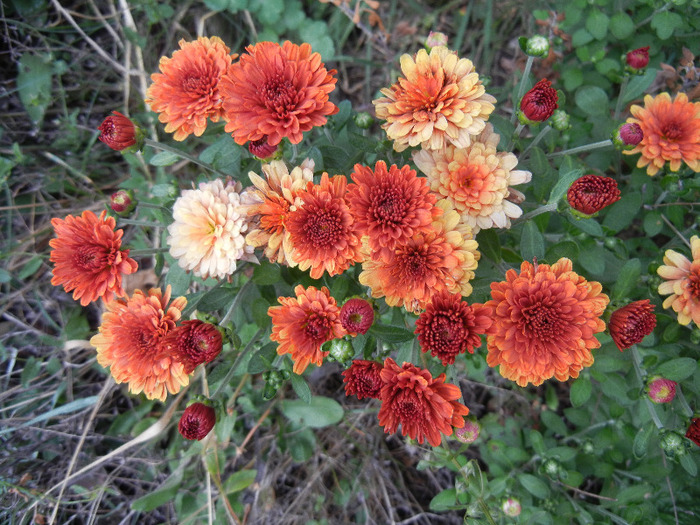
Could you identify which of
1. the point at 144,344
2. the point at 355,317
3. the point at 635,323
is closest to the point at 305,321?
the point at 355,317

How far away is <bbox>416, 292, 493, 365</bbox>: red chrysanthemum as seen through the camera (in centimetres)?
220

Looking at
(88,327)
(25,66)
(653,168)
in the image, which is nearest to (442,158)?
(653,168)

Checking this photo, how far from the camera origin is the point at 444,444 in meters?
2.76

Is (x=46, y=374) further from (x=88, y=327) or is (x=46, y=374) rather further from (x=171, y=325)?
(x=171, y=325)

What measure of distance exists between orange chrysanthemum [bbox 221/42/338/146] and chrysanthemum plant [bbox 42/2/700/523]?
1 cm

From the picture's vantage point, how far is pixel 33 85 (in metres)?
4.40

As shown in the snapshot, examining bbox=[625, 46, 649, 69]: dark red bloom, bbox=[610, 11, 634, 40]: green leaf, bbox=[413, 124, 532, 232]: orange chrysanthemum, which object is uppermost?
bbox=[610, 11, 634, 40]: green leaf

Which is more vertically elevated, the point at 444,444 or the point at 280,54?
the point at 280,54

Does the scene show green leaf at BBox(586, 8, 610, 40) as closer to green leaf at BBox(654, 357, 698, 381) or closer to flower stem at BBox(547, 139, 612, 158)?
flower stem at BBox(547, 139, 612, 158)

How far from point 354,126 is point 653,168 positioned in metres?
1.93

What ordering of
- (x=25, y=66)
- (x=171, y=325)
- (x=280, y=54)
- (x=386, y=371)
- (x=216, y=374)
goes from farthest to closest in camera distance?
(x=25, y=66), (x=216, y=374), (x=171, y=325), (x=280, y=54), (x=386, y=371)

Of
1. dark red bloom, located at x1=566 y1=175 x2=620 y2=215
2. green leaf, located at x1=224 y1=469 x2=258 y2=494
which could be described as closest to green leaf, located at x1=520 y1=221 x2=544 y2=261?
dark red bloom, located at x1=566 y1=175 x2=620 y2=215

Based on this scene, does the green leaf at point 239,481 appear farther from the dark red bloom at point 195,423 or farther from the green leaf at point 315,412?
the dark red bloom at point 195,423

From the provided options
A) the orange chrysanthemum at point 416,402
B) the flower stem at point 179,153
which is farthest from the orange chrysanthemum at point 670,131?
the flower stem at point 179,153
